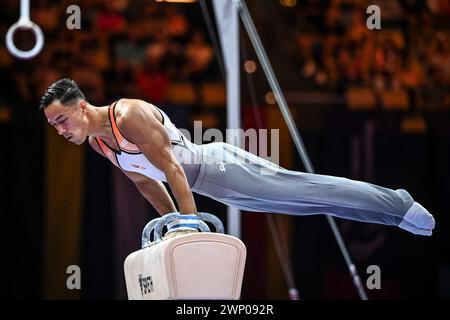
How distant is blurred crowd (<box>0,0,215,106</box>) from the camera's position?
6.38 m

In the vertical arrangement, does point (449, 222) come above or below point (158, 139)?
below

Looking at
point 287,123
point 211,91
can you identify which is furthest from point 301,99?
point 211,91

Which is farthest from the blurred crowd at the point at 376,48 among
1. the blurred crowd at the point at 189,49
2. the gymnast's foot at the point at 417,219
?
the gymnast's foot at the point at 417,219

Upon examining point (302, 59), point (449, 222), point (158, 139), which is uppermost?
point (302, 59)

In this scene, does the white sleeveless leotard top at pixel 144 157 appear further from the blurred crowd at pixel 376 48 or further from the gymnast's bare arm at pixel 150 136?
the blurred crowd at pixel 376 48

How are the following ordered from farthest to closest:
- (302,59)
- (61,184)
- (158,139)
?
(302,59) < (61,184) < (158,139)

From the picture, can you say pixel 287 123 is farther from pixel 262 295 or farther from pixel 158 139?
pixel 158 139

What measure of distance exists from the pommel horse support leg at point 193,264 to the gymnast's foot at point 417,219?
4.97 feet

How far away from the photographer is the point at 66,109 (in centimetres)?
433

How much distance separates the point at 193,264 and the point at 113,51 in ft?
10.9

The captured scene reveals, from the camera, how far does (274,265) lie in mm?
6574

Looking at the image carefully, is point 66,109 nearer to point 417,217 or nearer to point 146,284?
point 146,284

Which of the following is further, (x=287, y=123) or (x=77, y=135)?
(x=287, y=123)

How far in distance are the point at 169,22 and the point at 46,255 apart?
2.08 m
